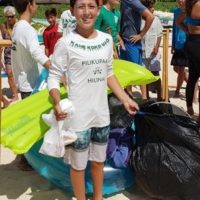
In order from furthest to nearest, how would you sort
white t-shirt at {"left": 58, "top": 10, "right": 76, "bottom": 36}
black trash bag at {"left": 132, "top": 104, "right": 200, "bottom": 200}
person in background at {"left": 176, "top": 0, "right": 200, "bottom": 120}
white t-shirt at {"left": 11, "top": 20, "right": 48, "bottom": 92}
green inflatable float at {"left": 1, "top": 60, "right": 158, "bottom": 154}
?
white t-shirt at {"left": 58, "top": 10, "right": 76, "bottom": 36}
person in background at {"left": 176, "top": 0, "right": 200, "bottom": 120}
white t-shirt at {"left": 11, "top": 20, "right": 48, "bottom": 92}
black trash bag at {"left": 132, "top": 104, "right": 200, "bottom": 200}
green inflatable float at {"left": 1, "top": 60, "right": 158, "bottom": 154}

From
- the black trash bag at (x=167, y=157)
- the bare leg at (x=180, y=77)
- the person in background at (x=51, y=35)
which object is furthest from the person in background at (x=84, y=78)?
the person in background at (x=51, y=35)

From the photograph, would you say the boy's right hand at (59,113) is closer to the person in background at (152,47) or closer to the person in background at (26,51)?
the person in background at (26,51)

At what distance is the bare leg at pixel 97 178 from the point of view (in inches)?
114

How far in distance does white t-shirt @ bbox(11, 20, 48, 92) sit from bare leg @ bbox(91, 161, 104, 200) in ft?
2.76

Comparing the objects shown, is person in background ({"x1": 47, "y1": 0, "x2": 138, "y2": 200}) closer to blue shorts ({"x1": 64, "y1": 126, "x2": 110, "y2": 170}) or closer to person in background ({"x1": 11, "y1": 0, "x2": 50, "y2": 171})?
blue shorts ({"x1": 64, "y1": 126, "x2": 110, "y2": 170})

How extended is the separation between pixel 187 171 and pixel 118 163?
490mm

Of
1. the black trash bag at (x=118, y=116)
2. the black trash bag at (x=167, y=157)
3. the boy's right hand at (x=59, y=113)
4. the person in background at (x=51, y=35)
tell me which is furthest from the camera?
the person in background at (x=51, y=35)

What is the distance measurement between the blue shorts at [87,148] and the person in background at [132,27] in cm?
173

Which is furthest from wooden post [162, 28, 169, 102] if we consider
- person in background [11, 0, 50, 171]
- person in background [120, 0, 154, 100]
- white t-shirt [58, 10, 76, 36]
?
person in background [11, 0, 50, 171]

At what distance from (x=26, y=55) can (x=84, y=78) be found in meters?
0.97

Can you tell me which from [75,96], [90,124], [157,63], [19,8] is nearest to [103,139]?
[90,124]

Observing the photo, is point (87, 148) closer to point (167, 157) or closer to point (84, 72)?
point (84, 72)

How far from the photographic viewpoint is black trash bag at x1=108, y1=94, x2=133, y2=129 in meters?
3.34

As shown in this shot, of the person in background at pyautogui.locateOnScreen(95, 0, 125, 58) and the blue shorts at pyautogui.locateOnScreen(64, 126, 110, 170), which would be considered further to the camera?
the person in background at pyautogui.locateOnScreen(95, 0, 125, 58)
